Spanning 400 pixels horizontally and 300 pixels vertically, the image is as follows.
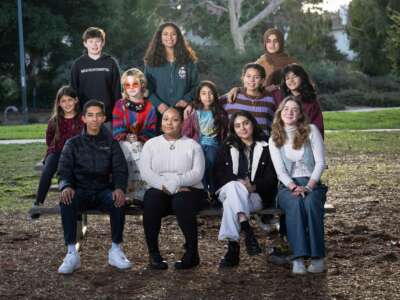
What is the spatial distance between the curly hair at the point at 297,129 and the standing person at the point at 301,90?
23.8 inches

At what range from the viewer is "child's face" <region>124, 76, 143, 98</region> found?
22.6 ft

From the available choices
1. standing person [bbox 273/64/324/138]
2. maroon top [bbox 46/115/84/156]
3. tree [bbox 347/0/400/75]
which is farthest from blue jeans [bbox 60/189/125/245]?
tree [bbox 347/0/400/75]

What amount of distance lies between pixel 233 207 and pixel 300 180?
60 cm

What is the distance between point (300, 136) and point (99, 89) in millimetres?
2274

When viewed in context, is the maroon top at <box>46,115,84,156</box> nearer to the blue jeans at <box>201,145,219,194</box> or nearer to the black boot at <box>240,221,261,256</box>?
the blue jeans at <box>201,145,219,194</box>

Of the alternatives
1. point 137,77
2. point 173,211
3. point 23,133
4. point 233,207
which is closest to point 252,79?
point 137,77

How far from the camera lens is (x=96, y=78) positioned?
7.79m

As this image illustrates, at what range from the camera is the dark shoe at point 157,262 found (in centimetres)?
622

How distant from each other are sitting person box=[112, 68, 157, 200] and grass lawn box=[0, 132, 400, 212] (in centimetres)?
288

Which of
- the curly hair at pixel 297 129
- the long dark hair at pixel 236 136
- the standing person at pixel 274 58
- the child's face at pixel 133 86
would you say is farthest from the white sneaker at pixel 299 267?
the standing person at pixel 274 58

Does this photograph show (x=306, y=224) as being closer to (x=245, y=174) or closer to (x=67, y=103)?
(x=245, y=174)

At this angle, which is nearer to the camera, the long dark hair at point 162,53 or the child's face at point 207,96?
the child's face at point 207,96

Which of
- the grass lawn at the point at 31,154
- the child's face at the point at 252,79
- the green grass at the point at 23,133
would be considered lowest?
the grass lawn at the point at 31,154

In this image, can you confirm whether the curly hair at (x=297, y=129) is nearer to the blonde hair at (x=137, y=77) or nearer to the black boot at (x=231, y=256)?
the black boot at (x=231, y=256)
